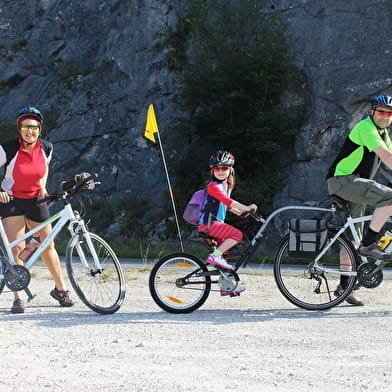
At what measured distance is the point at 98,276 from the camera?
262 inches

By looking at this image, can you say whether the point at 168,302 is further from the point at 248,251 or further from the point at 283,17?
the point at 283,17

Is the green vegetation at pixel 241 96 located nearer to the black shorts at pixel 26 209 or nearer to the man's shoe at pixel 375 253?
the man's shoe at pixel 375 253

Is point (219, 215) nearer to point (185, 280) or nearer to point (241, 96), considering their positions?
point (185, 280)

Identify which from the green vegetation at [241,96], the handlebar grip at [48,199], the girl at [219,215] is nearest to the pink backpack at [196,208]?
the girl at [219,215]

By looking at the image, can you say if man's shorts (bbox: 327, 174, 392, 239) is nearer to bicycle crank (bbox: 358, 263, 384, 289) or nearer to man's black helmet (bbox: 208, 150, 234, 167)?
bicycle crank (bbox: 358, 263, 384, 289)

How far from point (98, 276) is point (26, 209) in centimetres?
100

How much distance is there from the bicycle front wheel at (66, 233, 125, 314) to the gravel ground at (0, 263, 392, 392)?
16 centimetres

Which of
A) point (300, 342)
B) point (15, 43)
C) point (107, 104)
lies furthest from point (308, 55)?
point (300, 342)

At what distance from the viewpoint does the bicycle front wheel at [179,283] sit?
6.69 metres

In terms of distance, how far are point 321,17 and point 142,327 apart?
1904 cm

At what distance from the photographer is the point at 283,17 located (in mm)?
23594

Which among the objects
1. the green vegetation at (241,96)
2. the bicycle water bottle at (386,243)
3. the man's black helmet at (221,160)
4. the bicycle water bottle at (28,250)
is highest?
the green vegetation at (241,96)

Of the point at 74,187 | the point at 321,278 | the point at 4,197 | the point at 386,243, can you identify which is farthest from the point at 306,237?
the point at 4,197

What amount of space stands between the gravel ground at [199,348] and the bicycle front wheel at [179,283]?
174mm
